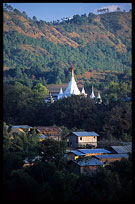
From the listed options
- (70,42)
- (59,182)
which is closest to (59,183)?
Result: (59,182)

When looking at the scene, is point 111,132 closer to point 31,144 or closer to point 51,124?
point 51,124

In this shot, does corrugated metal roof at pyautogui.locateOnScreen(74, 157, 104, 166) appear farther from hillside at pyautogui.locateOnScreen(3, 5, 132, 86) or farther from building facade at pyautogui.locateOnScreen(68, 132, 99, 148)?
hillside at pyautogui.locateOnScreen(3, 5, 132, 86)

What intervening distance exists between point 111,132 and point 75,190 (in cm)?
1205

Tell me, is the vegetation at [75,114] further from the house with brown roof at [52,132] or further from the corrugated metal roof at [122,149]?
the corrugated metal roof at [122,149]

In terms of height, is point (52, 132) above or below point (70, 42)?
below

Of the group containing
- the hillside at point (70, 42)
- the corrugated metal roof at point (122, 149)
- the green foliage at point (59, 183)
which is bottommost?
the green foliage at point (59, 183)

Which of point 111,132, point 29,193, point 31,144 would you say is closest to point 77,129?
point 111,132

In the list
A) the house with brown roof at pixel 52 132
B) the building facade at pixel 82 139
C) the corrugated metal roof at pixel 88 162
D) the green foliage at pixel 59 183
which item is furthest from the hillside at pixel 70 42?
the green foliage at pixel 59 183

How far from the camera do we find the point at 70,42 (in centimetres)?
12431

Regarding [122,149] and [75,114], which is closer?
[122,149]

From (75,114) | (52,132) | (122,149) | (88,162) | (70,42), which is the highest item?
(70,42)

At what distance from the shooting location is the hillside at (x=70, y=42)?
93188mm

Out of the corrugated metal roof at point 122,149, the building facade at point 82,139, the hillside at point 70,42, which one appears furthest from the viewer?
the hillside at point 70,42

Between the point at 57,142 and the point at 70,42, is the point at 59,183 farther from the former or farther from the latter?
the point at 70,42
